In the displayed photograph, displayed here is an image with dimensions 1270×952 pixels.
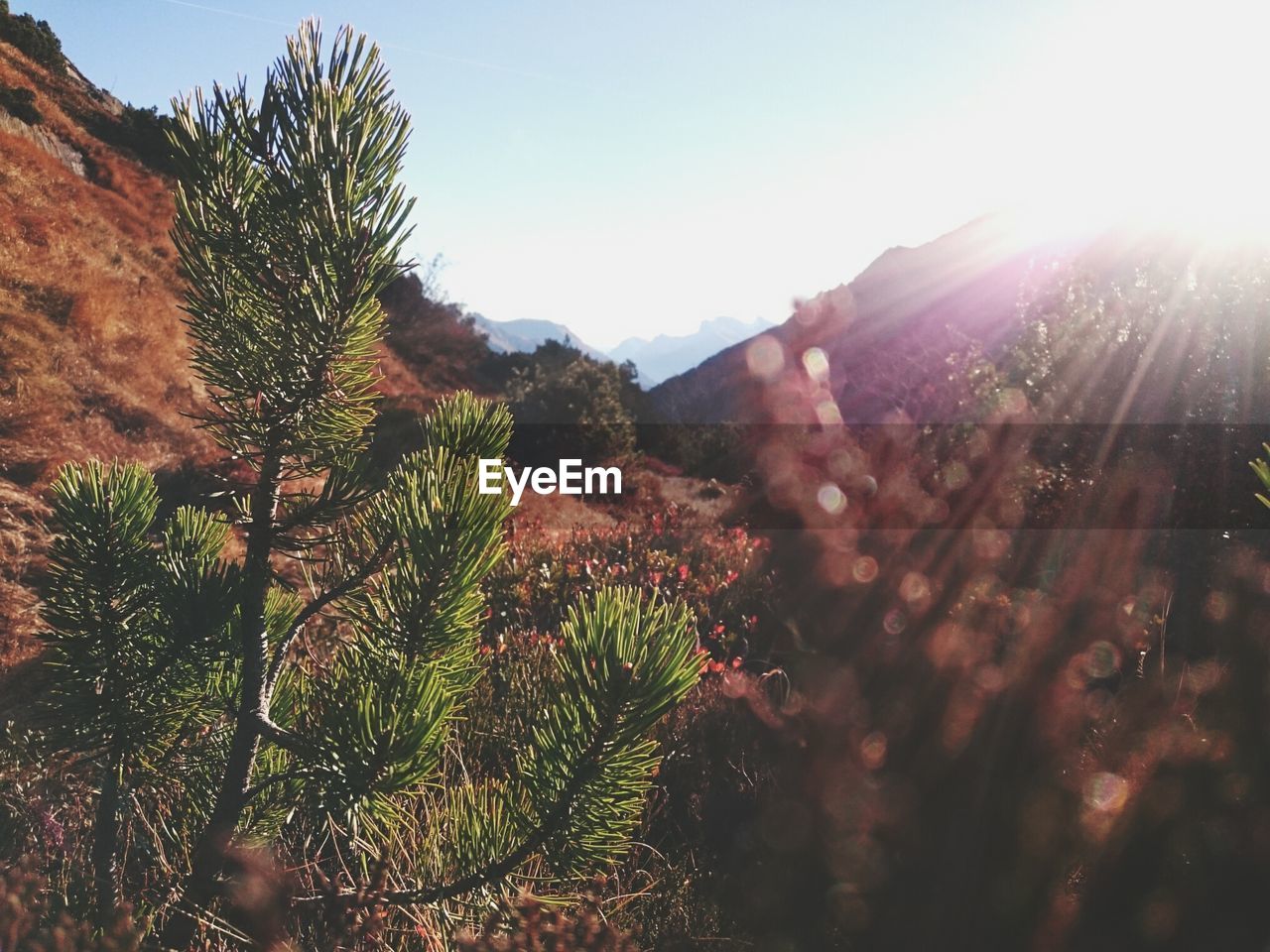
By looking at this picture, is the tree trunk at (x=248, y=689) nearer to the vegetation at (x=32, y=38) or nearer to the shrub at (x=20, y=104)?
the shrub at (x=20, y=104)

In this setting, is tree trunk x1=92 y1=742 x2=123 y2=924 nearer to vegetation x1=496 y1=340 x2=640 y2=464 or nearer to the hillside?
the hillside

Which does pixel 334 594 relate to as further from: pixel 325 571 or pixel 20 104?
pixel 20 104

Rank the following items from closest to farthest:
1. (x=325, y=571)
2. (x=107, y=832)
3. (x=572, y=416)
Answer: (x=107, y=832) < (x=325, y=571) < (x=572, y=416)

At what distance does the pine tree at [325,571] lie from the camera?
1080mm

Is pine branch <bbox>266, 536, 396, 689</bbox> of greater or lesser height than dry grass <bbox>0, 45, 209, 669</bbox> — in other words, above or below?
below

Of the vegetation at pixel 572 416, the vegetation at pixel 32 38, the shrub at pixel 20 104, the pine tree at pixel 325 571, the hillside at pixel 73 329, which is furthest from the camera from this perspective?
the vegetation at pixel 32 38

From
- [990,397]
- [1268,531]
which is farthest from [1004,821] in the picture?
[990,397]

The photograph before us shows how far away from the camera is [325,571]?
1431mm

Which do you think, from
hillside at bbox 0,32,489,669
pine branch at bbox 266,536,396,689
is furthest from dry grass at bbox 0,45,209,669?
pine branch at bbox 266,536,396,689

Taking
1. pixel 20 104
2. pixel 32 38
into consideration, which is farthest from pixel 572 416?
pixel 32 38

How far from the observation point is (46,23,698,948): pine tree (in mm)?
1080

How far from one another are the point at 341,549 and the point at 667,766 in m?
2.62

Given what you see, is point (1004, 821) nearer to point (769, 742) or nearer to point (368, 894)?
point (769, 742)

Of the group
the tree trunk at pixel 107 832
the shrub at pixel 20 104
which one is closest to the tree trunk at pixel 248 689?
the tree trunk at pixel 107 832
